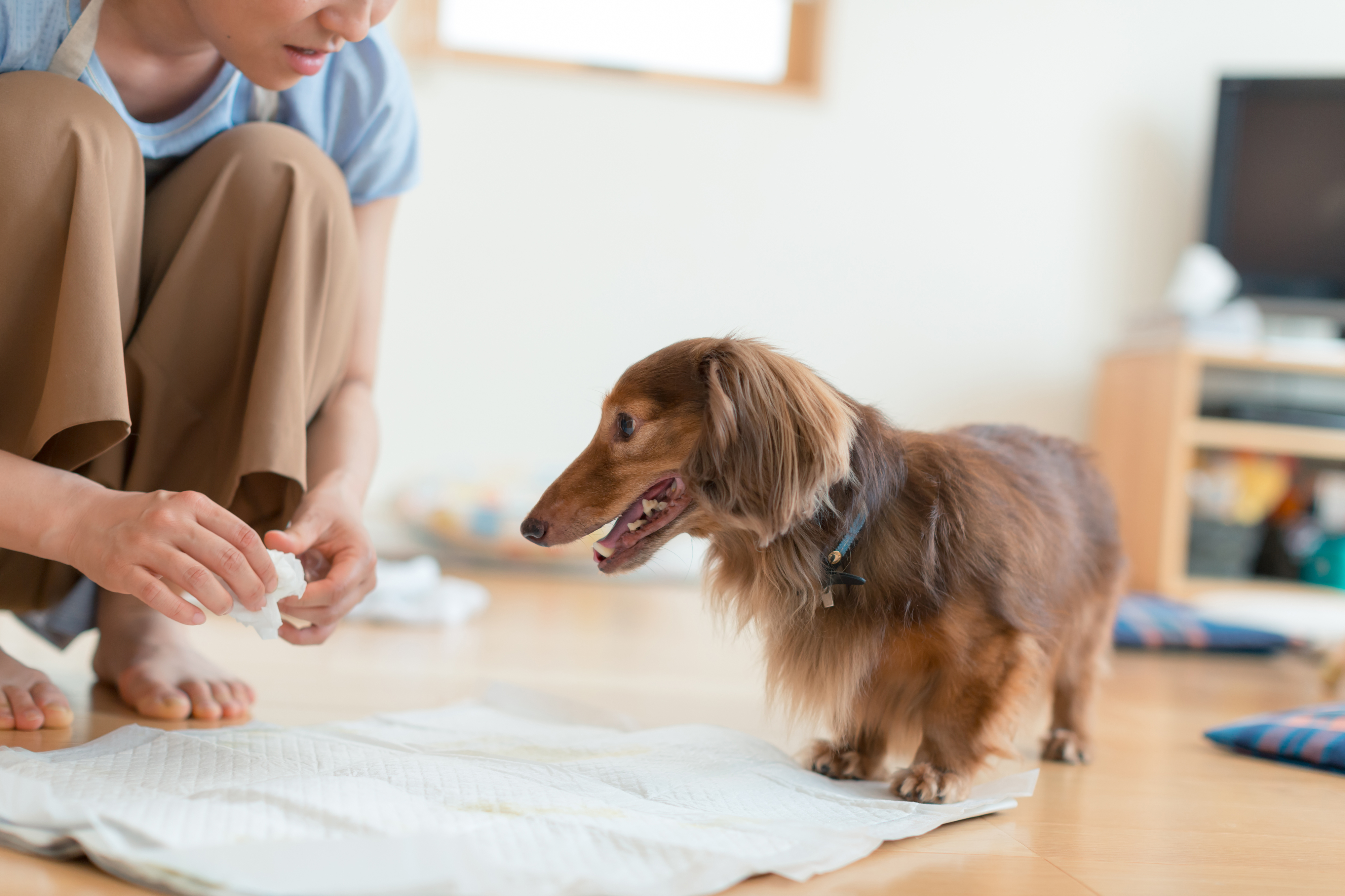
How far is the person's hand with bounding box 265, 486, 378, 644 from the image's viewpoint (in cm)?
119

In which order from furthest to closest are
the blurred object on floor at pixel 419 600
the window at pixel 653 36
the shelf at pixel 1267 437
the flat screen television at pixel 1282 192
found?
the window at pixel 653 36 → the flat screen television at pixel 1282 192 → the shelf at pixel 1267 437 → the blurred object on floor at pixel 419 600

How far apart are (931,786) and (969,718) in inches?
3.7

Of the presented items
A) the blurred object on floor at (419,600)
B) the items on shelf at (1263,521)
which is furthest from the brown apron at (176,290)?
the items on shelf at (1263,521)

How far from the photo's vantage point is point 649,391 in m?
1.28

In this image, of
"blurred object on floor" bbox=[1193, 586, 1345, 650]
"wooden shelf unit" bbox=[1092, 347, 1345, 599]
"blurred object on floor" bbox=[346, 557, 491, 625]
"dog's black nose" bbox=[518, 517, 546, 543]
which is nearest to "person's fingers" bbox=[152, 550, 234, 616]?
"dog's black nose" bbox=[518, 517, 546, 543]

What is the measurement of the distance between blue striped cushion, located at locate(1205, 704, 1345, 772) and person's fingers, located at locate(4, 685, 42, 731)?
1654 mm

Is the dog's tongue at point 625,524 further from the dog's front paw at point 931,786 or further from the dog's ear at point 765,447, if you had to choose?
the dog's front paw at point 931,786

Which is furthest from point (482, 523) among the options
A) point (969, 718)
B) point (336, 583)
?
point (969, 718)

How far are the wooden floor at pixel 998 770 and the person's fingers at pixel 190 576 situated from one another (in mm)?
237

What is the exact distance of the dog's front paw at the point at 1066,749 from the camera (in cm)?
157

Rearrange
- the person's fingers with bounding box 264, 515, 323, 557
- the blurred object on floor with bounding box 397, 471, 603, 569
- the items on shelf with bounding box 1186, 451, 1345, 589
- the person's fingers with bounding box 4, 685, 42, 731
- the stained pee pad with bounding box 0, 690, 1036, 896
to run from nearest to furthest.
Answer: the stained pee pad with bounding box 0, 690, 1036, 896 < the person's fingers with bounding box 264, 515, 323, 557 < the person's fingers with bounding box 4, 685, 42, 731 < the blurred object on floor with bounding box 397, 471, 603, 569 < the items on shelf with bounding box 1186, 451, 1345, 589

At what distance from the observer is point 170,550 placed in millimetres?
960

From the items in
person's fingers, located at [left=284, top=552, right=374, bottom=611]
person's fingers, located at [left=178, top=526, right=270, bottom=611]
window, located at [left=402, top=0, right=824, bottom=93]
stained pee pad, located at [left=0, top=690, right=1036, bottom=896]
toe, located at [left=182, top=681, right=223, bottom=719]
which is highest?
window, located at [left=402, top=0, right=824, bottom=93]

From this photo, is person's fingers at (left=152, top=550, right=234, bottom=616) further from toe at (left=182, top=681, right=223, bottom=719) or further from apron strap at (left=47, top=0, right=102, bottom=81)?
apron strap at (left=47, top=0, right=102, bottom=81)
